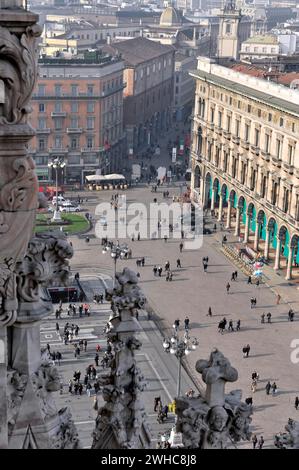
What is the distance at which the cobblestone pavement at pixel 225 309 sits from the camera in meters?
38.3

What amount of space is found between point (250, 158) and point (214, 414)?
60.7 meters

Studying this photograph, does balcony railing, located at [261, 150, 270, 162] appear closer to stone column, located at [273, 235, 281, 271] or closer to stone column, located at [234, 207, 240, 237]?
stone column, located at [234, 207, 240, 237]

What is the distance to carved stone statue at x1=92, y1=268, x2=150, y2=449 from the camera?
7.02m

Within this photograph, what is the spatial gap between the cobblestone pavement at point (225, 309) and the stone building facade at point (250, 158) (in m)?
3.43

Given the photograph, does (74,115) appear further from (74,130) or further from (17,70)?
(17,70)

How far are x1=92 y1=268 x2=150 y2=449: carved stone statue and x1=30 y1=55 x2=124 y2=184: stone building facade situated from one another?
74.8 m

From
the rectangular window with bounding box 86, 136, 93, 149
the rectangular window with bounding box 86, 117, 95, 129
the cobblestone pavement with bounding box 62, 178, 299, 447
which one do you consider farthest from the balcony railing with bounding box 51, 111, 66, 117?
the cobblestone pavement with bounding box 62, 178, 299, 447

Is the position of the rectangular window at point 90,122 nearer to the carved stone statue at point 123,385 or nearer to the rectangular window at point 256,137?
the rectangular window at point 256,137

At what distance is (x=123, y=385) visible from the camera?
713 cm

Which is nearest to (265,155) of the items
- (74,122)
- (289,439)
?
(74,122)

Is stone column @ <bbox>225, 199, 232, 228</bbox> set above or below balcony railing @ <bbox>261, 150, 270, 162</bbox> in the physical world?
below

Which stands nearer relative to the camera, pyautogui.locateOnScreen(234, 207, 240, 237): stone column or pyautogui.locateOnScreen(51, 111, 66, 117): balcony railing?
pyautogui.locateOnScreen(234, 207, 240, 237): stone column

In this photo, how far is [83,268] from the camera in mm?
57281
